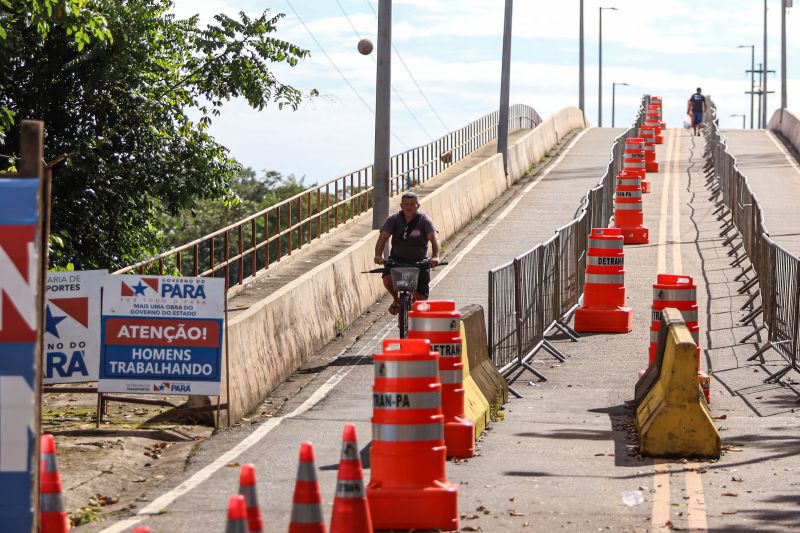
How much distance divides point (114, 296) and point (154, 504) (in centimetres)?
388

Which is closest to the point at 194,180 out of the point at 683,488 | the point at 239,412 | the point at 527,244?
the point at 527,244

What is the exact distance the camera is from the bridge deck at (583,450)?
938cm

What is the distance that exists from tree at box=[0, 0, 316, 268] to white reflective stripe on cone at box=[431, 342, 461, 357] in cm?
1500

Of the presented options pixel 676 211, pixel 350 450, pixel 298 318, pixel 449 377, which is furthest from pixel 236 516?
pixel 676 211

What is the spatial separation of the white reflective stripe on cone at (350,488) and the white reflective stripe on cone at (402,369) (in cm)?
114

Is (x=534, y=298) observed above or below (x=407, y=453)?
above

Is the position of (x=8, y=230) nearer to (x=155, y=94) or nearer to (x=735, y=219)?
(x=155, y=94)

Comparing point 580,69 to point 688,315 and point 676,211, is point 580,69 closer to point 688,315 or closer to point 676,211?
point 676,211

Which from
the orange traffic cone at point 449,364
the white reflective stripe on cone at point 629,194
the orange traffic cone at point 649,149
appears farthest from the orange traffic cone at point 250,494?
the orange traffic cone at point 649,149

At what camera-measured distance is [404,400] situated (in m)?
8.84

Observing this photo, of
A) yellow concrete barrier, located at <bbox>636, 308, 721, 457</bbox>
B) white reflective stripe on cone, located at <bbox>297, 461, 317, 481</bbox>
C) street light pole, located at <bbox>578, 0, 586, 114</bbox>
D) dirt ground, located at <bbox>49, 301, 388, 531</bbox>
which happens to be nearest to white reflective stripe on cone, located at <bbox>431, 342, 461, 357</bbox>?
yellow concrete barrier, located at <bbox>636, 308, 721, 457</bbox>

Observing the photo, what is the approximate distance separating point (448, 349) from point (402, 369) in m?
2.69

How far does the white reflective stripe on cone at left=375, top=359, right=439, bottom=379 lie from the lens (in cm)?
889

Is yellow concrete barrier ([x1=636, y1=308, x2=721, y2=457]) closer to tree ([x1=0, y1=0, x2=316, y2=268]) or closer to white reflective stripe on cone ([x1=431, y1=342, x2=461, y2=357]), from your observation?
white reflective stripe on cone ([x1=431, y1=342, x2=461, y2=357])
